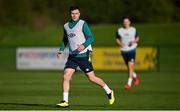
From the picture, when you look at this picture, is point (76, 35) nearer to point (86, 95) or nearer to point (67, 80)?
point (67, 80)

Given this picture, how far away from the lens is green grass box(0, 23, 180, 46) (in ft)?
190

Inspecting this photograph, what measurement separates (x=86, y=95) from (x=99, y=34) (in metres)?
39.1

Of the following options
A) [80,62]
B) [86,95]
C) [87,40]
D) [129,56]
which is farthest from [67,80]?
[129,56]

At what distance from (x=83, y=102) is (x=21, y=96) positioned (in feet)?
8.70

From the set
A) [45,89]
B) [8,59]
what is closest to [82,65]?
[45,89]

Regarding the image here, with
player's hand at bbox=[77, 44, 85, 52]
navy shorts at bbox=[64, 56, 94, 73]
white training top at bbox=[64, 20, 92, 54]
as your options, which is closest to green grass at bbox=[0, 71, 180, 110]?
navy shorts at bbox=[64, 56, 94, 73]

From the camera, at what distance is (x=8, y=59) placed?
134ft

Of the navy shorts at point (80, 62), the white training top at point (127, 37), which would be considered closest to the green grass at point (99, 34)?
the white training top at point (127, 37)

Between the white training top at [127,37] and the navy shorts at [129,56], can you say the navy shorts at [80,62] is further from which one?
the white training top at [127,37]

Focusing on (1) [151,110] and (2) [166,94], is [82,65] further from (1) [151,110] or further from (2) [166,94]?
(2) [166,94]

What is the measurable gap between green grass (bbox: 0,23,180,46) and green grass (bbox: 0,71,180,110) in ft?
96.1

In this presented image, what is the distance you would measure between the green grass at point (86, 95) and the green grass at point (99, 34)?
29281 mm

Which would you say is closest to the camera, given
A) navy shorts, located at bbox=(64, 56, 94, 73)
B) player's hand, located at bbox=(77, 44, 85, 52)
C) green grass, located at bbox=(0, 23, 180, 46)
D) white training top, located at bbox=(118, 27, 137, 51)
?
player's hand, located at bbox=(77, 44, 85, 52)

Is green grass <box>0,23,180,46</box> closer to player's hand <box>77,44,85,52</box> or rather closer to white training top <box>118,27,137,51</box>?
white training top <box>118,27,137,51</box>
